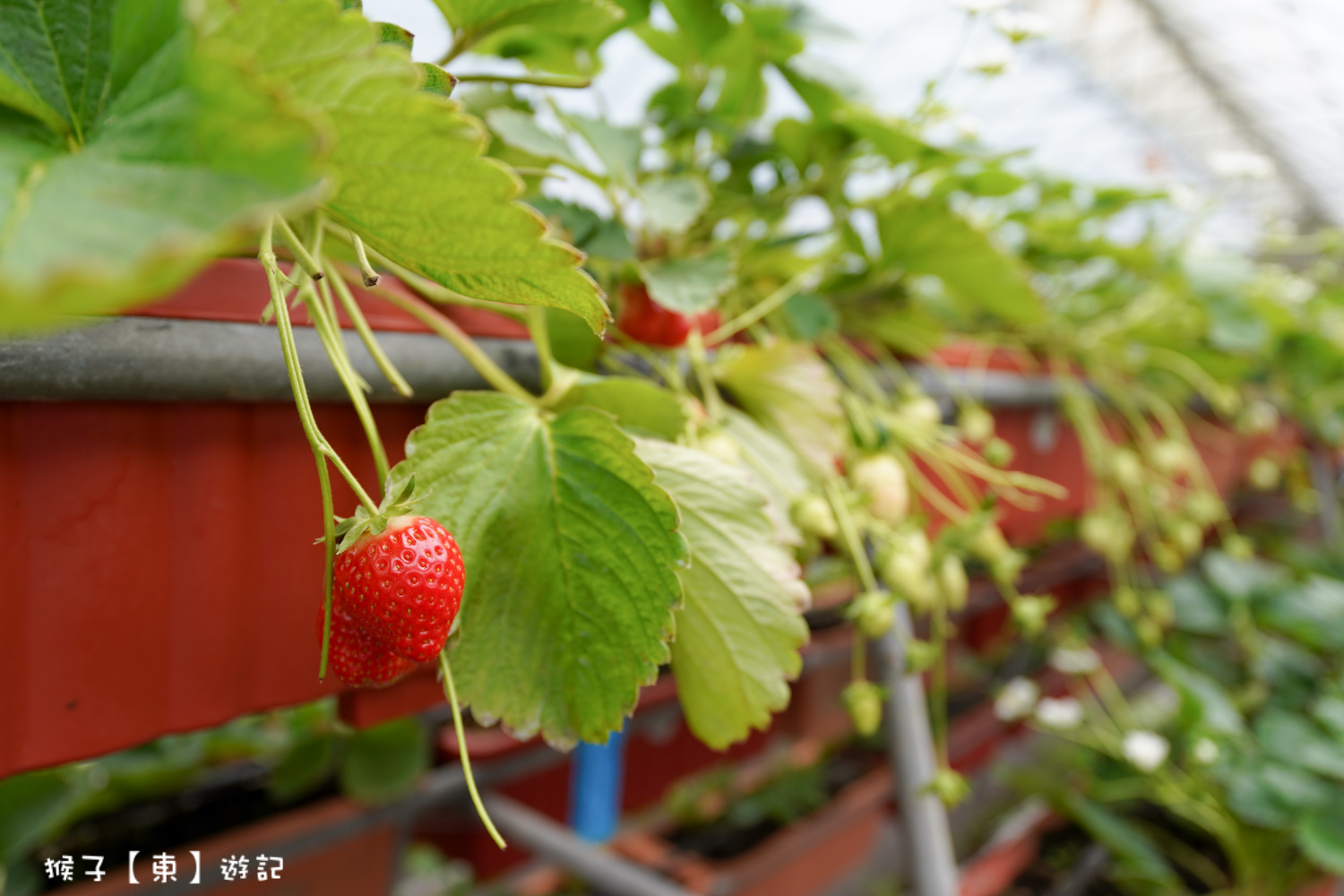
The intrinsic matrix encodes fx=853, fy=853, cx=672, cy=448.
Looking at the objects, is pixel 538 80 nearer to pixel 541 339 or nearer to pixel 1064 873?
pixel 541 339

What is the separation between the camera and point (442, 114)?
15 cm

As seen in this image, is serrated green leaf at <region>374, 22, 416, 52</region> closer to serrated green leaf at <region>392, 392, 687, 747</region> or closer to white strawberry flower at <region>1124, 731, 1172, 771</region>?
serrated green leaf at <region>392, 392, 687, 747</region>

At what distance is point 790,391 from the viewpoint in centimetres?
41

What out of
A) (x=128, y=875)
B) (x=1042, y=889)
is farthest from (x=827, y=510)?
(x=1042, y=889)

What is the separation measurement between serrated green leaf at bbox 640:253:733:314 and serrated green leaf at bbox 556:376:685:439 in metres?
0.05

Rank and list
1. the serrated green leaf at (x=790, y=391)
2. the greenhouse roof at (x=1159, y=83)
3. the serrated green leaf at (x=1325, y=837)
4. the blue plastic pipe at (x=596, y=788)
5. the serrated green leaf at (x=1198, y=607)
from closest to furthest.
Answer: the serrated green leaf at (x=790, y=391)
the blue plastic pipe at (x=596, y=788)
the serrated green leaf at (x=1325, y=837)
the serrated green leaf at (x=1198, y=607)
the greenhouse roof at (x=1159, y=83)

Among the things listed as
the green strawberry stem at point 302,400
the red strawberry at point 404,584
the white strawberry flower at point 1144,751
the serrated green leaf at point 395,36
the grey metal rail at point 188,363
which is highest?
the serrated green leaf at point 395,36

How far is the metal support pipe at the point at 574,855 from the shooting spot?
27.3 inches

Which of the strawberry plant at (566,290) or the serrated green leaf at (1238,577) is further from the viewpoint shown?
the serrated green leaf at (1238,577)

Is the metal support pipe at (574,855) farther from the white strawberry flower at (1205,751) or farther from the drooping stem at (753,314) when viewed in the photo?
the white strawberry flower at (1205,751)

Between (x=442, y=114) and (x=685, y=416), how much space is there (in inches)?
6.5

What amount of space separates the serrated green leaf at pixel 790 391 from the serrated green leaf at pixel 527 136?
0.39 ft

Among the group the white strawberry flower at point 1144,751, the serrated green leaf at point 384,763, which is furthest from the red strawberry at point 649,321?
the white strawberry flower at point 1144,751

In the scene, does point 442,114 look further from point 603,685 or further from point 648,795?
point 648,795
